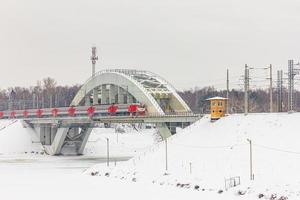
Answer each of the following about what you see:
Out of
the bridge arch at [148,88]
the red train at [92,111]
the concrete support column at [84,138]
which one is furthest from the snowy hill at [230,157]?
the concrete support column at [84,138]

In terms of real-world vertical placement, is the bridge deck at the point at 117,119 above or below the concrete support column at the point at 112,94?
below

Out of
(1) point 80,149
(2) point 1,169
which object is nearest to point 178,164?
(2) point 1,169

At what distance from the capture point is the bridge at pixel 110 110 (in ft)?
296

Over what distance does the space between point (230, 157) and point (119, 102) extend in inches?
2423

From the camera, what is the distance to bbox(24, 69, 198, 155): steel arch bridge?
87338mm

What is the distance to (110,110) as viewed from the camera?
102375 millimetres

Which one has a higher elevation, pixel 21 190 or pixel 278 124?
pixel 278 124

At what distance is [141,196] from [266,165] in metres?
12.4

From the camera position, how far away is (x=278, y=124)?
6006 cm

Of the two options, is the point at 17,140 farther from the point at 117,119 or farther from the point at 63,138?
the point at 117,119

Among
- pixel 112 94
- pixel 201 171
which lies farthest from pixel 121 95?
pixel 201 171

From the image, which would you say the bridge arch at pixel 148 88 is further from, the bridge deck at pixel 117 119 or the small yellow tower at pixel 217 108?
the small yellow tower at pixel 217 108

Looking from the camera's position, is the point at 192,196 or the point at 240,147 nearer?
the point at 192,196

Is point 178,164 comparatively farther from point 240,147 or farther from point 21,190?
point 21,190
